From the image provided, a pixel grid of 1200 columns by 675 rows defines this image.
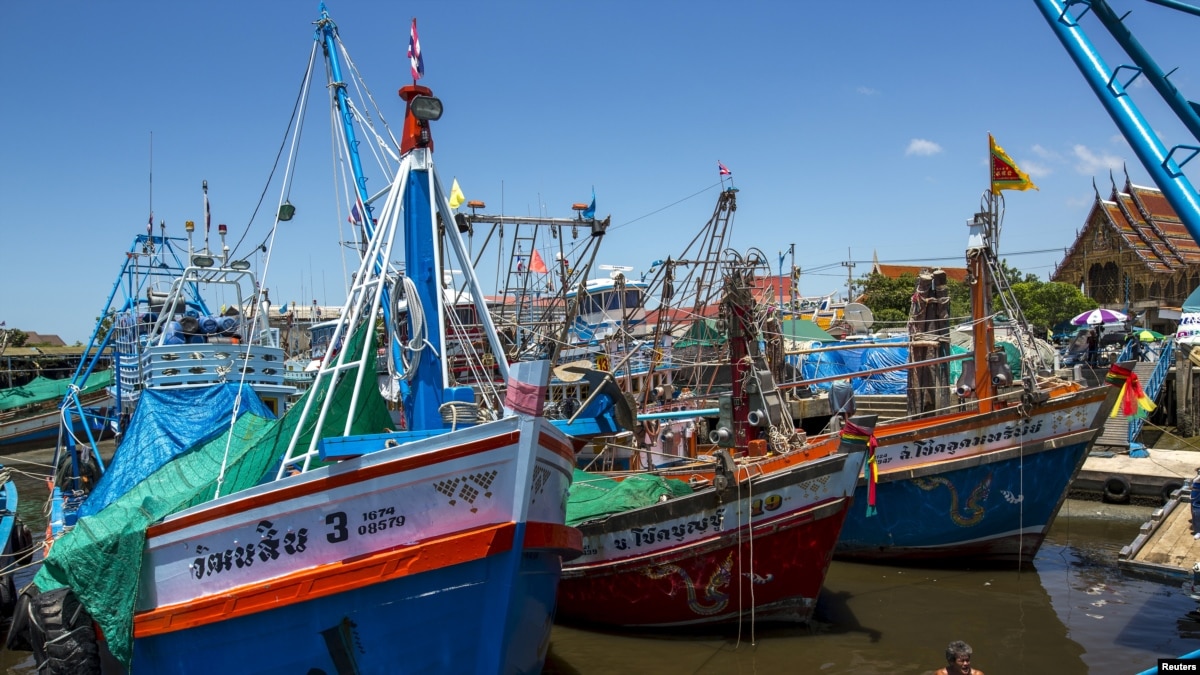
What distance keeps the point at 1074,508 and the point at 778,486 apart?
35.3 feet

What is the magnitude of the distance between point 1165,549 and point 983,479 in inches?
101

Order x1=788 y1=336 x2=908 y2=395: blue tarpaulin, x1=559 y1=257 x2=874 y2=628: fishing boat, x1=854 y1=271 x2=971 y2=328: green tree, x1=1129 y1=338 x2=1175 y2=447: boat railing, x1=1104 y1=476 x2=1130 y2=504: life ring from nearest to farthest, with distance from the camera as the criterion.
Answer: x1=559 y1=257 x2=874 y2=628: fishing boat < x1=1104 y1=476 x2=1130 y2=504: life ring < x1=1129 y1=338 x2=1175 y2=447: boat railing < x1=788 y1=336 x2=908 y2=395: blue tarpaulin < x1=854 y1=271 x2=971 y2=328: green tree

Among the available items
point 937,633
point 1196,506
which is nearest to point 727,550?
point 937,633

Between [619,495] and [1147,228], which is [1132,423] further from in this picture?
[1147,228]

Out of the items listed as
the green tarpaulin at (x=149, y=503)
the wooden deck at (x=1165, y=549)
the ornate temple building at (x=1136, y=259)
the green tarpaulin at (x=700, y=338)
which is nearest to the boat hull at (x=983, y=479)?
the wooden deck at (x=1165, y=549)

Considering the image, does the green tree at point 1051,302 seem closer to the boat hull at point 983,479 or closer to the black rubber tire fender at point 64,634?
the boat hull at point 983,479

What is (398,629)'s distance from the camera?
683cm

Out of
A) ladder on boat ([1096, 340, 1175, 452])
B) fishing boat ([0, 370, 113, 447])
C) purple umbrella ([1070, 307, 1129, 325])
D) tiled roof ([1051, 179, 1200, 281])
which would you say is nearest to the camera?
ladder on boat ([1096, 340, 1175, 452])

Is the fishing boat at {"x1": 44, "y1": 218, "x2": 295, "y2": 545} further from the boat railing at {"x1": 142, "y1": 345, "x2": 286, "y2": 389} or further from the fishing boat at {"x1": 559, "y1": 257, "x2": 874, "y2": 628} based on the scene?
the fishing boat at {"x1": 559, "y1": 257, "x2": 874, "y2": 628}

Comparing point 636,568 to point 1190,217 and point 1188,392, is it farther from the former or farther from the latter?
point 1188,392

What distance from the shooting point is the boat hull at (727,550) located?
10.2 metres

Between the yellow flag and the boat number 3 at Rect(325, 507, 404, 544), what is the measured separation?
12046 mm

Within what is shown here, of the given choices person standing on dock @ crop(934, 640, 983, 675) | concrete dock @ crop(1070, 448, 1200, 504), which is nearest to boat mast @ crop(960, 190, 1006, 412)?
concrete dock @ crop(1070, 448, 1200, 504)

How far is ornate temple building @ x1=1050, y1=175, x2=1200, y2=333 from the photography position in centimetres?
3541
